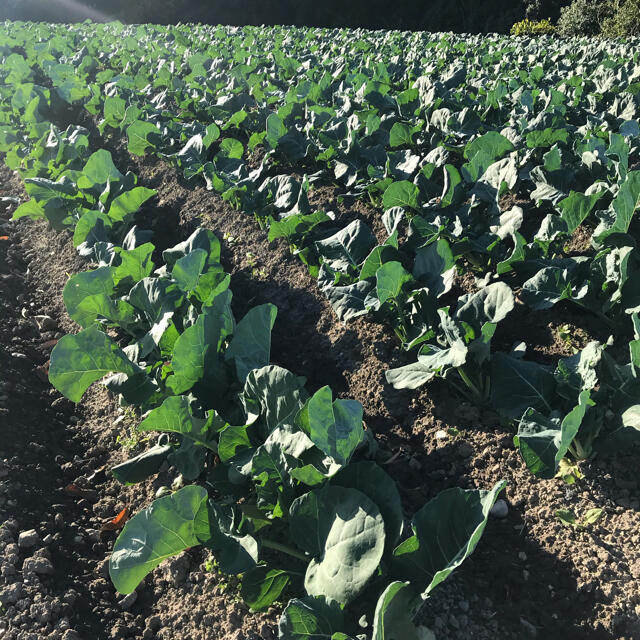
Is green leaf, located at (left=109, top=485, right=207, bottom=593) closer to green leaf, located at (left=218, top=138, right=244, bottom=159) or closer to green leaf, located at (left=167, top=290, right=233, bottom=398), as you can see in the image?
green leaf, located at (left=167, top=290, right=233, bottom=398)

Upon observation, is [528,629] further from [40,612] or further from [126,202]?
[126,202]

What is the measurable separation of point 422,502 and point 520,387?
22.8 inches

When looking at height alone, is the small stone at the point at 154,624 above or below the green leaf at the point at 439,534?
below

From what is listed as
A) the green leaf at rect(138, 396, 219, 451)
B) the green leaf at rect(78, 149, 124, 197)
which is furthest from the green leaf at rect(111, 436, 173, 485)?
the green leaf at rect(78, 149, 124, 197)

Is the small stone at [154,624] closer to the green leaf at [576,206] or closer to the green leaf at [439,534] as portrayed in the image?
the green leaf at [439,534]

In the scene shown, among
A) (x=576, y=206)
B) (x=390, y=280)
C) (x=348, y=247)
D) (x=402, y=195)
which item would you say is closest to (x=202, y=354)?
(x=390, y=280)

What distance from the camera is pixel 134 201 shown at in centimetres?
417

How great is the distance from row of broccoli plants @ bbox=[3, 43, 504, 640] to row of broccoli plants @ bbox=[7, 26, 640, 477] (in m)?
0.52

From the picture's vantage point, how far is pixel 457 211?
128 inches

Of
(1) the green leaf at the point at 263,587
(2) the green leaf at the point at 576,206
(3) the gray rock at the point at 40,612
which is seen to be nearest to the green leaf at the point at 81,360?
(3) the gray rock at the point at 40,612

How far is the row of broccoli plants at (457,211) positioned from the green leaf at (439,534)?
1.18 ft

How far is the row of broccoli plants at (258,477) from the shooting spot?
1710 mm

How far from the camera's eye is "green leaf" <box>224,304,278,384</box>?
2.50 meters

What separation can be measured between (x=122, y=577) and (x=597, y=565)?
1485 mm
